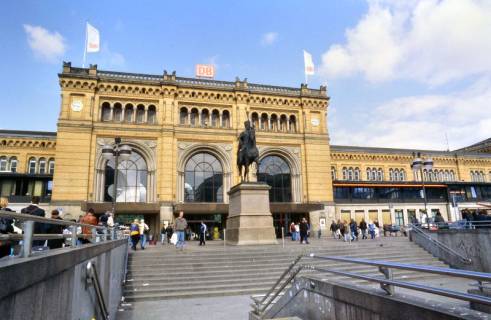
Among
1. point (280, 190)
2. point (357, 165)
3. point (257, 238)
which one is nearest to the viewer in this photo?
Result: point (257, 238)

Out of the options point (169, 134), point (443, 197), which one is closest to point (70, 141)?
point (169, 134)

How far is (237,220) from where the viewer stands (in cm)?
1928

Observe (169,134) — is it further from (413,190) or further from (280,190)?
(413,190)

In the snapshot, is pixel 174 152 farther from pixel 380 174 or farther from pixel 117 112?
pixel 380 174

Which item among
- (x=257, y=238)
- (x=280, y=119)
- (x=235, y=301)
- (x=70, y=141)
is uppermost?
(x=280, y=119)

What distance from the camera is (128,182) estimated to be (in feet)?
110

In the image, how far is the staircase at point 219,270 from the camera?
1230 cm

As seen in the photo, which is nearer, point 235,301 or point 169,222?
point 235,301

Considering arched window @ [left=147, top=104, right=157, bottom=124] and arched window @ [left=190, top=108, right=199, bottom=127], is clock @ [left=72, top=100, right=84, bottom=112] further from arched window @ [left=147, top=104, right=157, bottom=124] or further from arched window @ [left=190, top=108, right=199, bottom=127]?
arched window @ [left=190, top=108, right=199, bottom=127]

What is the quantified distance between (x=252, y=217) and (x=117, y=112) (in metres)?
23.5

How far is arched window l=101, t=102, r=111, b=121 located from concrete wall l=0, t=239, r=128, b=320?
104 ft

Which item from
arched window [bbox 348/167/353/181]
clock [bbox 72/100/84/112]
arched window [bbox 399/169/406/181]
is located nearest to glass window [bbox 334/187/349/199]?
arched window [bbox 348/167/353/181]

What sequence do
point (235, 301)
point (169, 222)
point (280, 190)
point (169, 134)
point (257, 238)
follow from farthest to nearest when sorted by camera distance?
1. point (280, 190)
2. point (169, 134)
3. point (169, 222)
4. point (257, 238)
5. point (235, 301)

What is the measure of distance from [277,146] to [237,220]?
2072 cm
